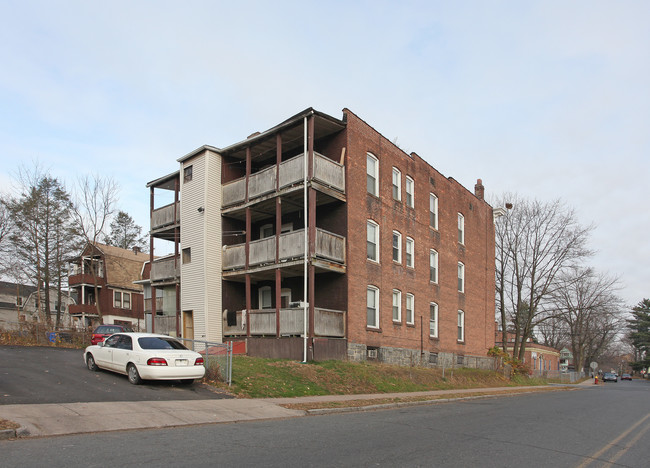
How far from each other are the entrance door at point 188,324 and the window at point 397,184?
12.0 meters

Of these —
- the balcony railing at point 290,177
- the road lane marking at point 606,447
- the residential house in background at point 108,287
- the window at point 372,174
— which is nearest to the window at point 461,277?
the window at point 372,174

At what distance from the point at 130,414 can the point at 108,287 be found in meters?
43.2

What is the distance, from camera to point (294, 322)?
21.6 m

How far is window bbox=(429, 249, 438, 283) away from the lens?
3084 cm

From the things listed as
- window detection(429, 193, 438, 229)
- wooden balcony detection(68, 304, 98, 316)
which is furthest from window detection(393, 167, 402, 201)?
wooden balcony detection(68, 304, 98, 316)

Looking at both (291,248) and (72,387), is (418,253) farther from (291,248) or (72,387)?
(72,387)

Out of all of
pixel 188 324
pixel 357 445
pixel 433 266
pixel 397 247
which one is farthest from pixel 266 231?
pixel 357 445

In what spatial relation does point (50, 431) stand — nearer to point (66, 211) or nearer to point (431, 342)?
point (431, 342)

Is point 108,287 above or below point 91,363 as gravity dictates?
above

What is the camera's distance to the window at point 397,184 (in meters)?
27.6

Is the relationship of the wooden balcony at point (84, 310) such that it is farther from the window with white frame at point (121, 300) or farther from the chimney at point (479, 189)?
the chimney at point (479, 189)

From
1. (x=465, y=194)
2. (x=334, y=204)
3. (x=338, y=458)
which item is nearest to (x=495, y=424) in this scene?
(x=338, y=458)

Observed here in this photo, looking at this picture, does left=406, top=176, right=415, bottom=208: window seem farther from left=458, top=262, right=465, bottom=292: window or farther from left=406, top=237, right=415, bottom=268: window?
left=458, top=262, right=465, bottom=292: window

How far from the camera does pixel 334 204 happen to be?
24141mm
